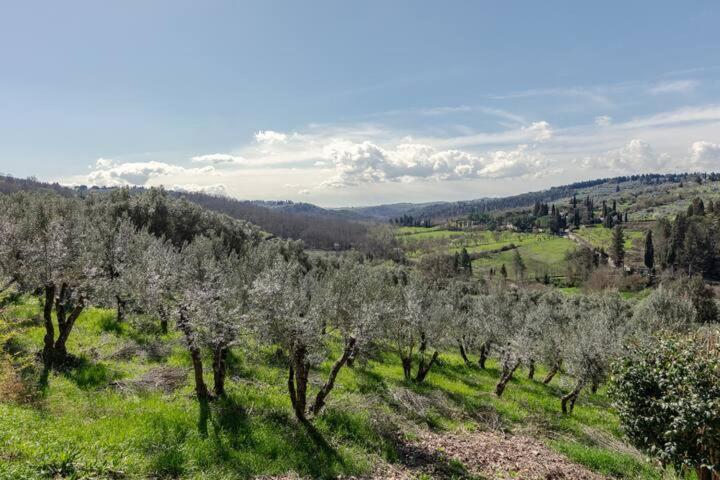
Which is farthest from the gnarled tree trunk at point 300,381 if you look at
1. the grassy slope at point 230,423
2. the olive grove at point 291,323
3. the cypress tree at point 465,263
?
the cypress tree at point 465,263

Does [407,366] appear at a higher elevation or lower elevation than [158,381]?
lower

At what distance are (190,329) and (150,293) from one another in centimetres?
392

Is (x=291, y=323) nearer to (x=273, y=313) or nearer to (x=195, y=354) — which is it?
(x=273, y=313)

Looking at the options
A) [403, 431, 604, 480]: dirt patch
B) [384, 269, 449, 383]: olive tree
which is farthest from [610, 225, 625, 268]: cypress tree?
[403, 431, 604, 480]: dirt patch

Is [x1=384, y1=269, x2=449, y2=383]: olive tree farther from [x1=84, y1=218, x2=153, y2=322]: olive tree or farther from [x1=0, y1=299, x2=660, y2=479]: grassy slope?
[x1=84, y1=218, x2=153, y2=322]: olive tree

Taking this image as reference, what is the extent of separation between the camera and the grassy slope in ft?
44.7

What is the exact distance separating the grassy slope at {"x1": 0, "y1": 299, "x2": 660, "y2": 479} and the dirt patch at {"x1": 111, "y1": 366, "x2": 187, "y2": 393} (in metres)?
0.61

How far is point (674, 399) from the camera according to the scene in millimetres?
15312

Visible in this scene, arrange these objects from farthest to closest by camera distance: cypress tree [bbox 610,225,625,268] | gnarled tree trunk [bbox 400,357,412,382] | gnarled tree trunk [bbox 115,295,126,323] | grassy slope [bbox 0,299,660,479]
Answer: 1. cypress tree [bbox 610,225,625,268]
2. gnarled tree trunk [bbox 115,295,126,323]
3. gnarled tree trunk [bbox 400,357,412,382]
4. grassy slope [bbox 0,299,660,479]

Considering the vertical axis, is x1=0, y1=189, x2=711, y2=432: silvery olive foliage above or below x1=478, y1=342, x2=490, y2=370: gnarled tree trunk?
above

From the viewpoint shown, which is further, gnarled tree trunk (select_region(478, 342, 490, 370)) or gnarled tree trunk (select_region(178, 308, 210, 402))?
gnarled tree trunk (select_region(478, 342, 490, 370))

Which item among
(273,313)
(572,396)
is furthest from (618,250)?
(273,313)

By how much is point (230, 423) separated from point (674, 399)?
1830cm

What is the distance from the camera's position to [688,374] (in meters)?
14.9
